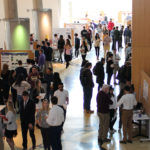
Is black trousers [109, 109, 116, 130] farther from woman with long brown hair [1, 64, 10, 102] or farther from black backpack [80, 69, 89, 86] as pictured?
woman with long brown hair [1, 64, 10, 102]

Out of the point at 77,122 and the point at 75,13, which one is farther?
the point at 75,13

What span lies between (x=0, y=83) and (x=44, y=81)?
4.19 ft

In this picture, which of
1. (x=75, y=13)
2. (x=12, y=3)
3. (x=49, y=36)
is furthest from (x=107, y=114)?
(x=75, y=13)

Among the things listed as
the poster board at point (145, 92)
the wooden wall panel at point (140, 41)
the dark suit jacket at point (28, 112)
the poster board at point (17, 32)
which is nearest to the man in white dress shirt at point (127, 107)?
the poster board at point (145, 92)

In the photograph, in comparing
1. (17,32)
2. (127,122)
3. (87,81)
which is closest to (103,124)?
(127,122)

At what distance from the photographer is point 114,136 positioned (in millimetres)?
8398

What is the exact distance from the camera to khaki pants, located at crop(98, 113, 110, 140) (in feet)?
25.5

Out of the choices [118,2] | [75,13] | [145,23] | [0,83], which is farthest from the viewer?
[118,2]

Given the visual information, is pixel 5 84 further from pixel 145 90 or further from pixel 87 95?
pixel 145 90

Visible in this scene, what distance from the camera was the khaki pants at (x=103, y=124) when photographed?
776 cm

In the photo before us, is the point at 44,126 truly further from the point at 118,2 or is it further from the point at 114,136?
the point at 118,2

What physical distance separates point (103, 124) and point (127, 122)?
22.1 inches

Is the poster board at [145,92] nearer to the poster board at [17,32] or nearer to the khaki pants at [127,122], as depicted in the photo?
the khaki pants at [127,122]

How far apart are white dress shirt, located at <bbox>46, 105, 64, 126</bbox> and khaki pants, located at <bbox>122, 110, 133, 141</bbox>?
70.1 inches
